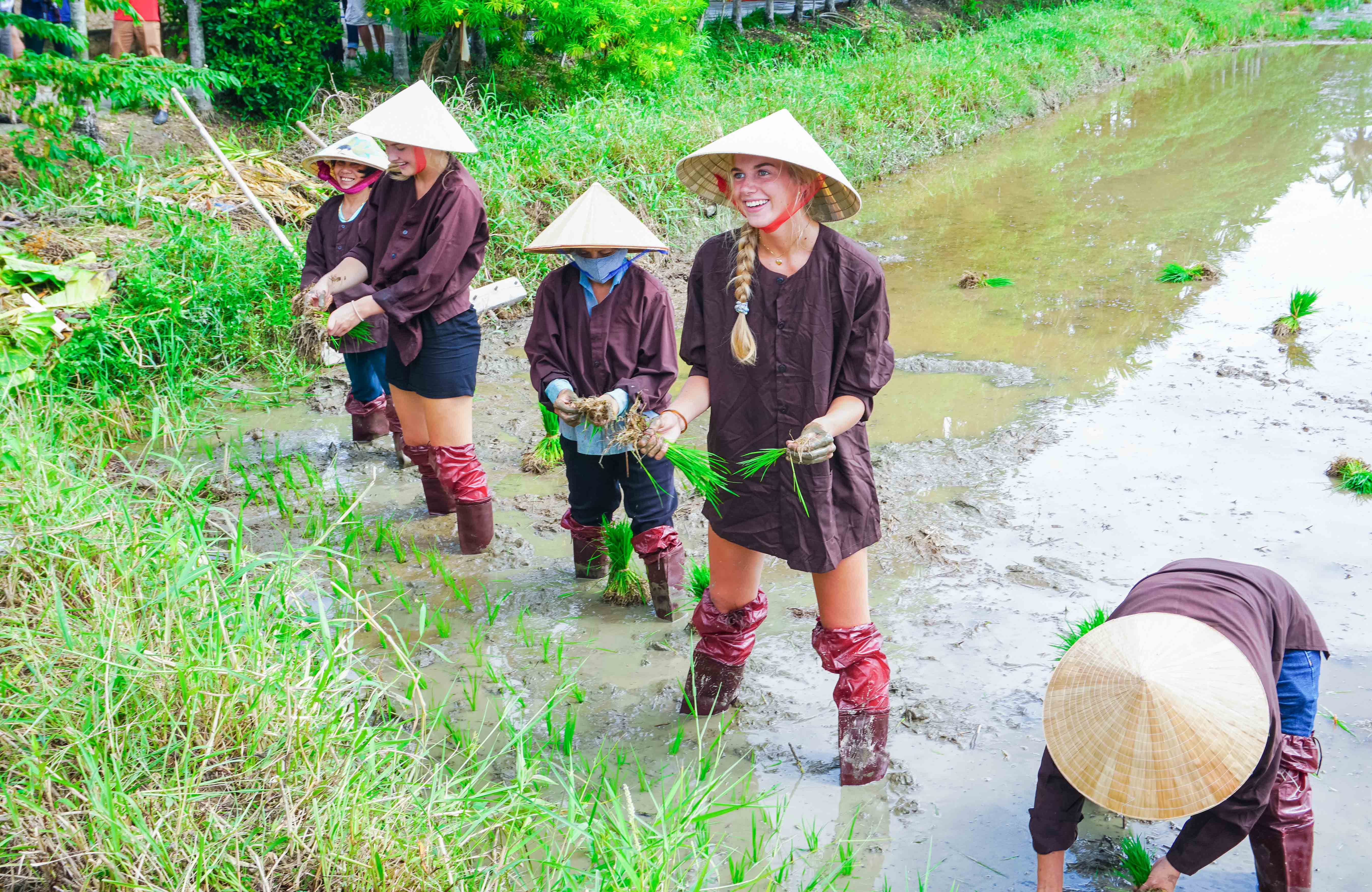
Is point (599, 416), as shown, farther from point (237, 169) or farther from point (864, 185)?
point (864, 185)

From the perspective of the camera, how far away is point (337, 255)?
17.1 ft

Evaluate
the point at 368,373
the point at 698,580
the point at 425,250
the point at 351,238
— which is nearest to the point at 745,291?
the point at 698,580

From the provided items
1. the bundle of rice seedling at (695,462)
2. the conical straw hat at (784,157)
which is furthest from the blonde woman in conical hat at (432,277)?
the conical straw hat at (784,157)

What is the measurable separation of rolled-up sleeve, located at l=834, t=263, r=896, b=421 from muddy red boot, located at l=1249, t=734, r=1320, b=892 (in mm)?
1401

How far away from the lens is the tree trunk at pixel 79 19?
780 cm

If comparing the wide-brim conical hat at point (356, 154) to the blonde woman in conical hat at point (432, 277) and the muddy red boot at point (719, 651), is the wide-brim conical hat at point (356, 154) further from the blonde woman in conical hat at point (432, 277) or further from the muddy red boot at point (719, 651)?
the muddy red boot at point (719, 651)

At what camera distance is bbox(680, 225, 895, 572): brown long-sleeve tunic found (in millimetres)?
2893

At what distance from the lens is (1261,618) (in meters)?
2.45

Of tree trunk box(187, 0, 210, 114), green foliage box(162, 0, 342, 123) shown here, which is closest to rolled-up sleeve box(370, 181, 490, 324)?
green foliage box(162, 0, 342, 123)

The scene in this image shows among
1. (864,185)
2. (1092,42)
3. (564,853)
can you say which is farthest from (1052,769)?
(1092,42)

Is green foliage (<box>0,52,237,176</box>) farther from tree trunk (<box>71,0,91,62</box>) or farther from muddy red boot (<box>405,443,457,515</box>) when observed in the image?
muddy red boot (<box>405,443,457,515</box>)

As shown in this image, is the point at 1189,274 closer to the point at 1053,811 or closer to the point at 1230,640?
the point at 1230,640

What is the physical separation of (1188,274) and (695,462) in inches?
266

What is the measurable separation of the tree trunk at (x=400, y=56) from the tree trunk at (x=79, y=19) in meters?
3.94
